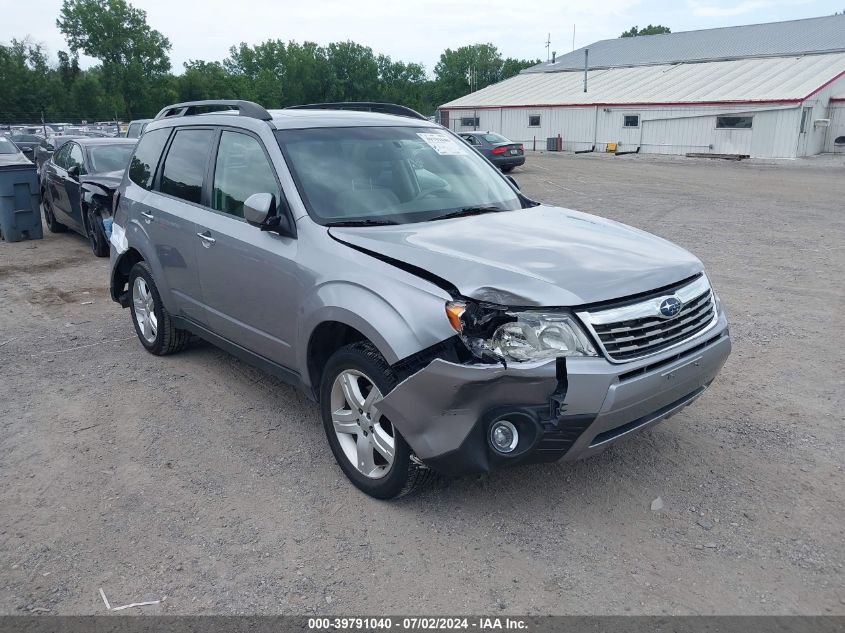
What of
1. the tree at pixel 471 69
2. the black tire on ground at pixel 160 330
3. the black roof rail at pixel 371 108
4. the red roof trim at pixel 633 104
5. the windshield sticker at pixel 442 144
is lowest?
the black tire on ground at pixel 160 330

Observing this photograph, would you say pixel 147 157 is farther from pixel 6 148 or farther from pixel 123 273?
pixel 6 148

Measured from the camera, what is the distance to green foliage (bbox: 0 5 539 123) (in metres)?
74.2

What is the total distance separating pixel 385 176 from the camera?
13.9 feet

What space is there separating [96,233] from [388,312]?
827 cm

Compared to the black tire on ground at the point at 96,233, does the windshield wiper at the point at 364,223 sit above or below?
above

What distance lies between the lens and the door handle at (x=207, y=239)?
14.7ft

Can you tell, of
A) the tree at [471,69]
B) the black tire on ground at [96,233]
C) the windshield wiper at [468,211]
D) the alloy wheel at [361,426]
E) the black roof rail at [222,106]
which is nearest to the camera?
the alloy wheel at [361,426]

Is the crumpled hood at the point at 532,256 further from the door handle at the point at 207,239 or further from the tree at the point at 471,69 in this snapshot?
the tree at the point at 471,69

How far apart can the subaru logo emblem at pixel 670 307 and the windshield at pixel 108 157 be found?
9.25m

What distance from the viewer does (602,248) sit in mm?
3543

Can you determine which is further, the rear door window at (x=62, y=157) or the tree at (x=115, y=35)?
the tree at (x=115, y=35)

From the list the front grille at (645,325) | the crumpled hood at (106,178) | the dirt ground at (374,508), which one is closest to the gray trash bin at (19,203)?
the crumpled hood at (106,178)

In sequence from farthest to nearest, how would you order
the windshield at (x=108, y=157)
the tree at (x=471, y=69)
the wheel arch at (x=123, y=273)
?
1. the tree at (x=471, y=69)
2. the windshield at (x=108, y=157)
3. the wheel arch at (x=123, y=273)

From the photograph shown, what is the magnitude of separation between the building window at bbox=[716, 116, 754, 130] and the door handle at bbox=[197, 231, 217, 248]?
99.5ft
